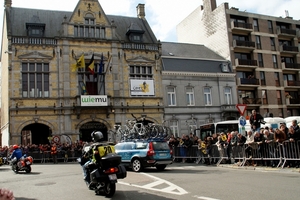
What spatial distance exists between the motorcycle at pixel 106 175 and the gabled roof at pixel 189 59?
23800 millimetres

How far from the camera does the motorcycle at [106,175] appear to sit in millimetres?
8562

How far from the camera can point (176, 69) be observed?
107 feet

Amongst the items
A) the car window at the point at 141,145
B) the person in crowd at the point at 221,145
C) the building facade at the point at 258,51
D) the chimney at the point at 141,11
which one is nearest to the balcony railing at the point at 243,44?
the building facade at the point at 258,51

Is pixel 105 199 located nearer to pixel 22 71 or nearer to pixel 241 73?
pixel 22 71

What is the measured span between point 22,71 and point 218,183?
22.1m

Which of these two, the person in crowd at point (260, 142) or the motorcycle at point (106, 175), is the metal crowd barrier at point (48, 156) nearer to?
the person in crowd at point (260, 142)

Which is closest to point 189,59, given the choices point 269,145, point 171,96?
point 171,96

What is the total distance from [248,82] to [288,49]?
29.8 feet

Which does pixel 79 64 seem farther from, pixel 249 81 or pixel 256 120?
pixel 249 81

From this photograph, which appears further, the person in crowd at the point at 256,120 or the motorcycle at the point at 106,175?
the person in crowd at the point at 256,120

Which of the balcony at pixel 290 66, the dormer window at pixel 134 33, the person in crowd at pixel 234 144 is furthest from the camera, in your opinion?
the balcony at pixel 290 66

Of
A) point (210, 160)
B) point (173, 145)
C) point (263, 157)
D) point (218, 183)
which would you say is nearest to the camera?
point (218, 183)

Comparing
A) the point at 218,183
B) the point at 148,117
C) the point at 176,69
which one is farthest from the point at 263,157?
the point at 176,69

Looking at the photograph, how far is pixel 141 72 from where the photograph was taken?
3100cm
